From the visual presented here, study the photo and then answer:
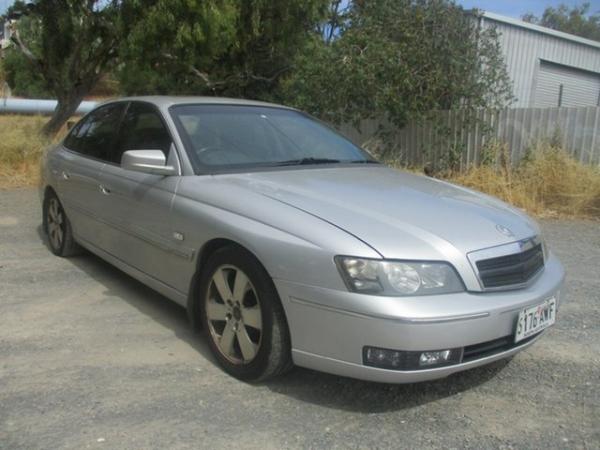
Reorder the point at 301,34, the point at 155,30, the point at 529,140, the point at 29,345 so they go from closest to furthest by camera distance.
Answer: the point at 29,345
the point at 529,140
the point at 155,30
the point at 301,34

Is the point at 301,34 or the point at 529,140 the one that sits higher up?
the point at 301,34

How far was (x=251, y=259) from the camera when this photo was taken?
3131 mm

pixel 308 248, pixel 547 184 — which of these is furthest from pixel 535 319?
pixel 547 184

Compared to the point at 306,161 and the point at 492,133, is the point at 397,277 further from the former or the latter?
the point at 492,133

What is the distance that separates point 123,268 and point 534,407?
2800 mm

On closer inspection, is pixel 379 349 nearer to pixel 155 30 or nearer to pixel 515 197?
pixel 515 197

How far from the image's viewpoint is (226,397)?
124 inches

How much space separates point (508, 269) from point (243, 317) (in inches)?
53.3

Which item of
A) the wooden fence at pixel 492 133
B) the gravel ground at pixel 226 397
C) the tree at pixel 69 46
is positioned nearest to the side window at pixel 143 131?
the gravel ground at pixel 226 397

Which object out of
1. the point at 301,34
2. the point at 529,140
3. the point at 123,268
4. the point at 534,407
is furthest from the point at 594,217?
the point at 301,34

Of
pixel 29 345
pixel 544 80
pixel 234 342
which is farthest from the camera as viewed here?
pixel 544 80

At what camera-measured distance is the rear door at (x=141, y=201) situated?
3.80 metres

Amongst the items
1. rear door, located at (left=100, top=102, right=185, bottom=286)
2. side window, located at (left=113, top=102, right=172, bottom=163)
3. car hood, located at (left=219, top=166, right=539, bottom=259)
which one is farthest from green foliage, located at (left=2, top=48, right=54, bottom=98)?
car hood, located at (left=219, top=166, right=539, bottom=259)

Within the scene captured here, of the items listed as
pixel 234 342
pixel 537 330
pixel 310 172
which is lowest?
pixel 234 342
